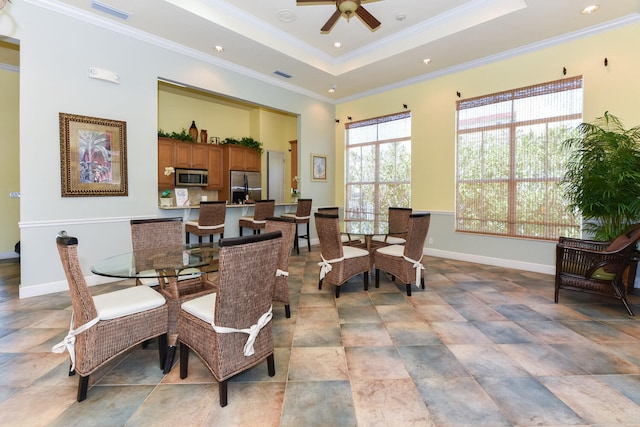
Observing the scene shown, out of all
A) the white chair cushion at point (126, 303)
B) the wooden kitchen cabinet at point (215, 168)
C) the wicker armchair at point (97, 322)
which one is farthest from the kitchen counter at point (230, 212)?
the wicker armchair at point (97, 322)

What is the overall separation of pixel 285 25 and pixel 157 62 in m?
1.94

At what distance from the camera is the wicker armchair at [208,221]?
4605 millimetres

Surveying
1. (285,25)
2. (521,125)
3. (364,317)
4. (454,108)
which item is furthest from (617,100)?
(285,25)

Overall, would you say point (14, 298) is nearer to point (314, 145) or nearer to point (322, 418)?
point (322, 418)

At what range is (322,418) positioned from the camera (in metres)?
1.66

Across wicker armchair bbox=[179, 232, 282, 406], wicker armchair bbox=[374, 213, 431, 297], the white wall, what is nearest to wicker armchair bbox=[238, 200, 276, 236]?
the white wall

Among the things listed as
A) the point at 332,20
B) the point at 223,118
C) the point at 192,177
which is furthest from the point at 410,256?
the point at 223,118

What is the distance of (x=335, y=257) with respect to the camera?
11.5ft

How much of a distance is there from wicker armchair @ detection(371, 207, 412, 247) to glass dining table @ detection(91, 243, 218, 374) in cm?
266

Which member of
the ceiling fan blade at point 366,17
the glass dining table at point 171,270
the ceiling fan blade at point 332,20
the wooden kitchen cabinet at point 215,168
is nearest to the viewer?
the glass dining table at point 171,270

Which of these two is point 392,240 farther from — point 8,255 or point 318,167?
point 8,255

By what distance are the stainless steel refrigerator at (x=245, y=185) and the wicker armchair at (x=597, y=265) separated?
5.98m

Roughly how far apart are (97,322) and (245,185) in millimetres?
6060

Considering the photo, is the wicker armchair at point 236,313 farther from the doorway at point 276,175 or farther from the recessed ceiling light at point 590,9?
the doorway at point 276,175
